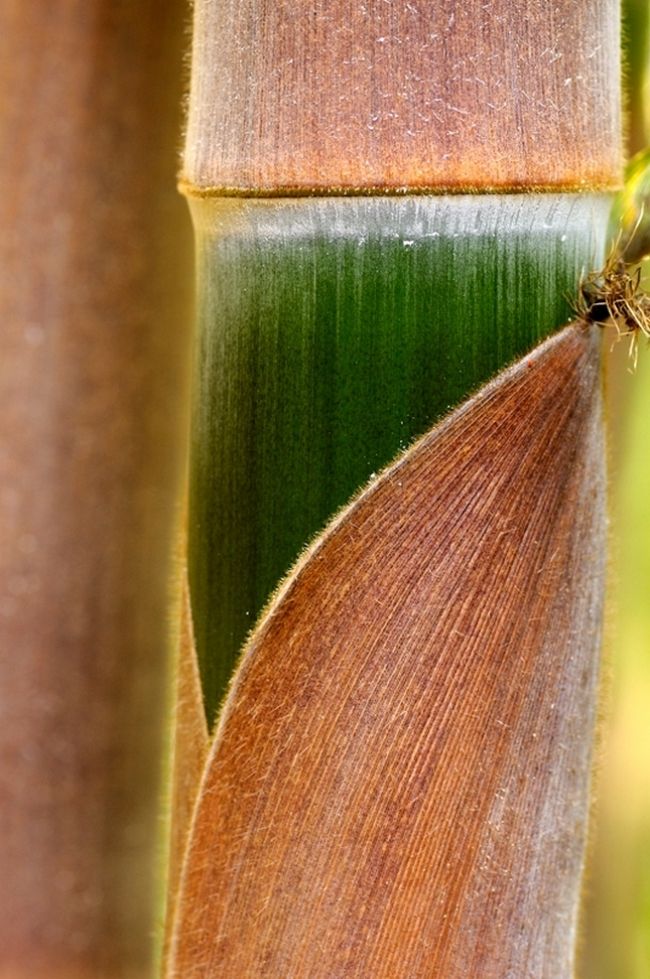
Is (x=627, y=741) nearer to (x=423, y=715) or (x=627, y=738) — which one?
A: (x=627, y=738)

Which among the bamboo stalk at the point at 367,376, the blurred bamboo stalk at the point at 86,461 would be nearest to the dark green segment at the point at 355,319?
the bamboo stalk at the point at 367,376

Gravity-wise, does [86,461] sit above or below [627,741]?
above

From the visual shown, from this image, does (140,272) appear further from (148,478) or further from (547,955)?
(547,955)

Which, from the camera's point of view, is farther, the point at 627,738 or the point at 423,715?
the point at 627,738

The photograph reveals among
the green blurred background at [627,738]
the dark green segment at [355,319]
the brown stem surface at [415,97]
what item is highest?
the brown stem surface at [415,97]

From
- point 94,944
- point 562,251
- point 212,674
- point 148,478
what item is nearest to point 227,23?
point 562,251

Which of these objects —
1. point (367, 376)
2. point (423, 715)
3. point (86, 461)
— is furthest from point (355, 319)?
point (86, 461)

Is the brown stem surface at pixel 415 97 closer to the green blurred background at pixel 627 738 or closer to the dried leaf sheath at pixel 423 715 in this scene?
the dried leaf sheath at pixel 423 715
